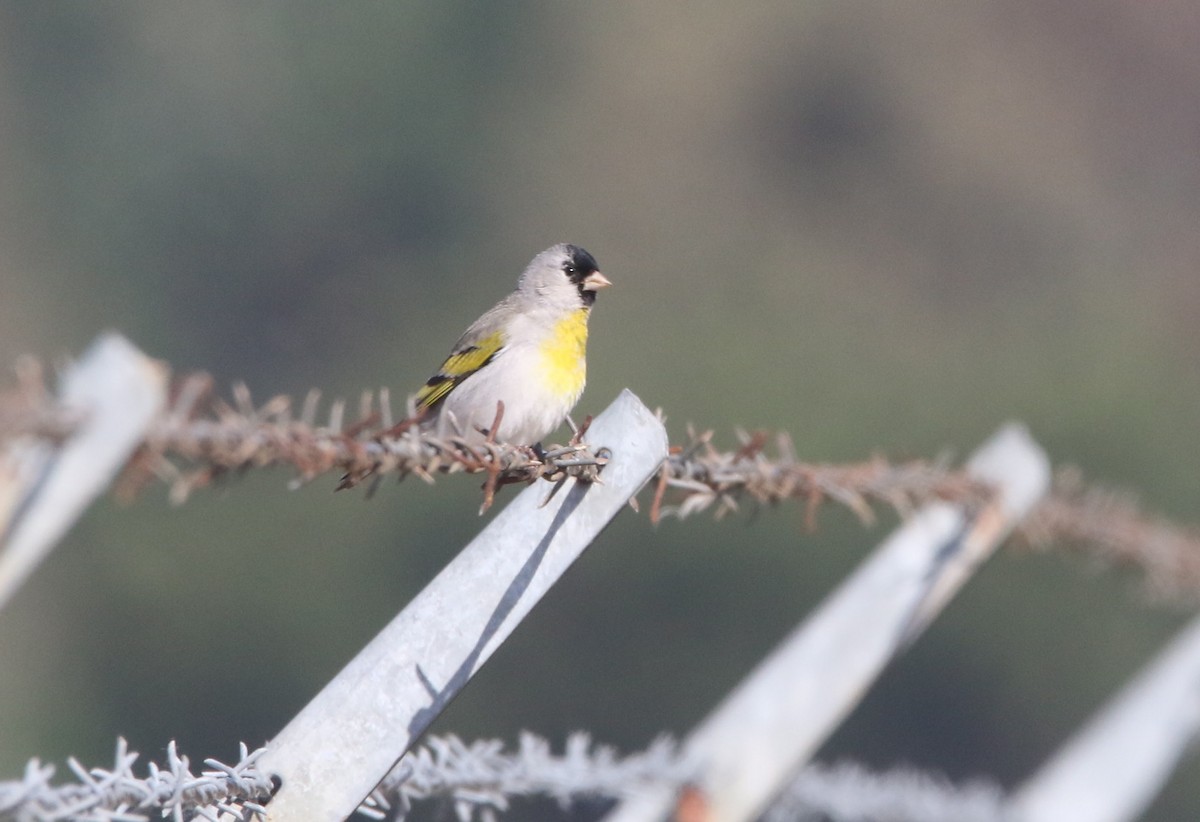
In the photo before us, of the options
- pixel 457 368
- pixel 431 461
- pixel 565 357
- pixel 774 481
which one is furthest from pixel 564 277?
pixel 431 461

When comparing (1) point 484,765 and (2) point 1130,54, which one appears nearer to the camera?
(1) point 484,765

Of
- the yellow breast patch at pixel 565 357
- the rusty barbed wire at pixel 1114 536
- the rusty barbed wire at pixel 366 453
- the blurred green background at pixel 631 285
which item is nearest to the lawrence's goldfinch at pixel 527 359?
the yellow breast patch at pixel 565 357

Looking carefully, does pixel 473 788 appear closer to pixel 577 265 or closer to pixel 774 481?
pixel 774 481

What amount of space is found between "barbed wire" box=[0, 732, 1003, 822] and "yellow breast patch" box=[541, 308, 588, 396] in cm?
106

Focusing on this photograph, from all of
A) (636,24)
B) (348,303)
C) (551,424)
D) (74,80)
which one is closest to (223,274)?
(348,303)

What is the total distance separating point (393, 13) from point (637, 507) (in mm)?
58373

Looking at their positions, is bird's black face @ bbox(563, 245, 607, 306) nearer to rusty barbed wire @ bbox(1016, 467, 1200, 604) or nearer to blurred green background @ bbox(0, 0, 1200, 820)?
rusty barbed wire @ bbox(1016, 467, 1200, 604)

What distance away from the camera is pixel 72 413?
375cm

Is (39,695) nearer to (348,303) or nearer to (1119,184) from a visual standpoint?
(348,303)

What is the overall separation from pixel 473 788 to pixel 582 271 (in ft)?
8.53

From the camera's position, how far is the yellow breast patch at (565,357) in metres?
5.05

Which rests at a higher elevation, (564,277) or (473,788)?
(564,277)

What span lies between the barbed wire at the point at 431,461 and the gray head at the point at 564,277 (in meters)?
1.36

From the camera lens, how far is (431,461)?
304 cm
